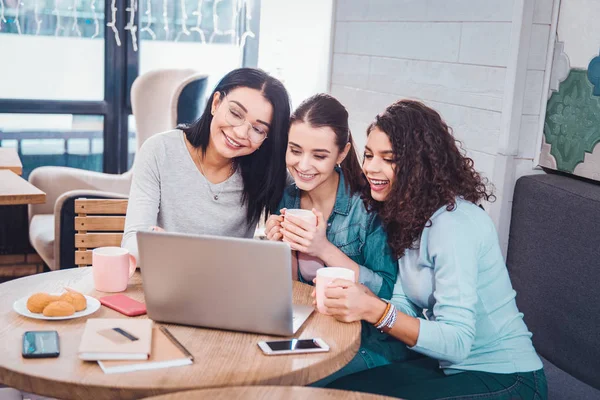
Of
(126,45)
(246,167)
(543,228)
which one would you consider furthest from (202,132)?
(126,45)

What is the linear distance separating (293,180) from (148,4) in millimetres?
3056

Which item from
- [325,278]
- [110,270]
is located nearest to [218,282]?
[325,278]

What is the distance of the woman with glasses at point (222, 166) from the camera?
1.98 meters

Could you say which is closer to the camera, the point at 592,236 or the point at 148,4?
the point at 592,236

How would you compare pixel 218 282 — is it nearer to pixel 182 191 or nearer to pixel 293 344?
pixel 293 344

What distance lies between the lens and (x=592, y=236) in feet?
5.99

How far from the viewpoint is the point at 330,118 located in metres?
1.90

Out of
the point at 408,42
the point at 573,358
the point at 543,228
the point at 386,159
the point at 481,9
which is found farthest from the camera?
the point at 408,42

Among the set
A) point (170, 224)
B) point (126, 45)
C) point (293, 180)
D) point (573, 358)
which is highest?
point (126, 45)

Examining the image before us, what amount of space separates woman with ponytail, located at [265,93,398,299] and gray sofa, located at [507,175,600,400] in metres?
0.46

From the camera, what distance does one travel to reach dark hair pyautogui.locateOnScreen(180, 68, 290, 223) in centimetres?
200

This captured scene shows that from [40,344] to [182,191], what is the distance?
82cm

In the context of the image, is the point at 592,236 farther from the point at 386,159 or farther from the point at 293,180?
the point at 293,180

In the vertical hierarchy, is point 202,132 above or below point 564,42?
below
